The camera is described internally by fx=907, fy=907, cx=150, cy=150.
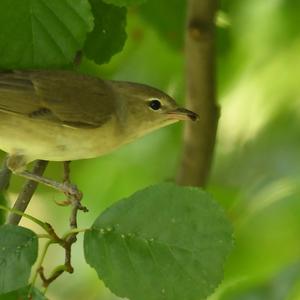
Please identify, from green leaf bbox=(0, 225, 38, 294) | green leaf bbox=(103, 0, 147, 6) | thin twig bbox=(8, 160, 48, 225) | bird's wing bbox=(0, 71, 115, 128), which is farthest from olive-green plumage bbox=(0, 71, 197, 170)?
green leaf bbox=(0, 225, 38, 294)

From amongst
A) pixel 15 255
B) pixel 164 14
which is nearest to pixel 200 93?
pixel 164 14

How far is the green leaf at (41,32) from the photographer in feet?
8.40

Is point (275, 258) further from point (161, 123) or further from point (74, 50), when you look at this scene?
point (74, 50)

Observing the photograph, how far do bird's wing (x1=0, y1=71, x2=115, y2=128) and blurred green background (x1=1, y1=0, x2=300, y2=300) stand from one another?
1.32 feet

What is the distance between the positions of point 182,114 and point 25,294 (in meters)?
0.99

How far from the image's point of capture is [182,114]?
10.2 ft

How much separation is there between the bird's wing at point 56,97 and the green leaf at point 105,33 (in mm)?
99

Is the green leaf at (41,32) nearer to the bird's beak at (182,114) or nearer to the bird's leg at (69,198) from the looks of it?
the bird's leg at (69,198)

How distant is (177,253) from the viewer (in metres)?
2.36

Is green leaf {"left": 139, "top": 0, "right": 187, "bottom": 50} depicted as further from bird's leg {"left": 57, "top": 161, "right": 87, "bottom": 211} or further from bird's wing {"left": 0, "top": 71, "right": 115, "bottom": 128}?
bird's leg {"left": 57, "top": 161, "right": 87, "bottom": 211}

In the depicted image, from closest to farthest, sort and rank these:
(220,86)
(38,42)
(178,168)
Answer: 1. (38,42)
2. (178,168)
3. (220,86)

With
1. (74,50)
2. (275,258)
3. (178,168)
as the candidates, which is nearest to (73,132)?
(74,50)

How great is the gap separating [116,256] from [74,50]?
0.63 metres

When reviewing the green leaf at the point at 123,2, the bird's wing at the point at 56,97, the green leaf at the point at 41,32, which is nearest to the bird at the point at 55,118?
the bird's wing at the point at 56,97
